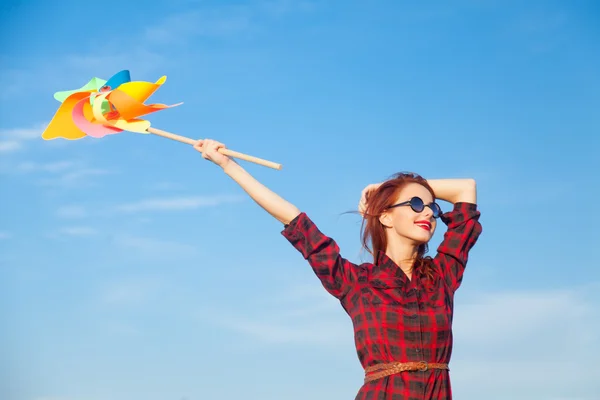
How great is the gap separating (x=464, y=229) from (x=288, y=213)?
3.91 feet

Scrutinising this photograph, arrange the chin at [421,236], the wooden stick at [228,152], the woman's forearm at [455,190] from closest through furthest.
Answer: the wooden stick at [228,152] → the chin at [421,236] → the woman's forearm at [455,190]

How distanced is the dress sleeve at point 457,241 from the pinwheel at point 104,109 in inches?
72.6

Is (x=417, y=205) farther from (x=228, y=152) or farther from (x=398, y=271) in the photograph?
(x=228, y=152)

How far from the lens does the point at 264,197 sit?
4.58 m

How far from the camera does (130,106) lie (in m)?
4.98

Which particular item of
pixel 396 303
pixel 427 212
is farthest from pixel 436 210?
pixel 396 303

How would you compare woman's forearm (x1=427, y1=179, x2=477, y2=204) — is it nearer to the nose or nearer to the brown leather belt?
the nose

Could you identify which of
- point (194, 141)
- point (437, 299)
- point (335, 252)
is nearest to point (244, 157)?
point (194, 141)

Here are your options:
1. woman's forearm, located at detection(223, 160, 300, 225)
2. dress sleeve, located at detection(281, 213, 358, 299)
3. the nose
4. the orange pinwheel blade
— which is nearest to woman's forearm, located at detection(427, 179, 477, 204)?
the nose

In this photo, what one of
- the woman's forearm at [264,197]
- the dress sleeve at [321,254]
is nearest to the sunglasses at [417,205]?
the dress sleeve at [321,254]

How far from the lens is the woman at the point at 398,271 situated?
4219 mm

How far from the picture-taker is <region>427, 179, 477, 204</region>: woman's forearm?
16.3ft

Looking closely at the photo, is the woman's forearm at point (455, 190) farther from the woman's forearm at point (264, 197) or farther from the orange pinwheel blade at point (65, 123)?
the orange pinwheel blade at point (65, 123)

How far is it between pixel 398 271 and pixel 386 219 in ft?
1.26
